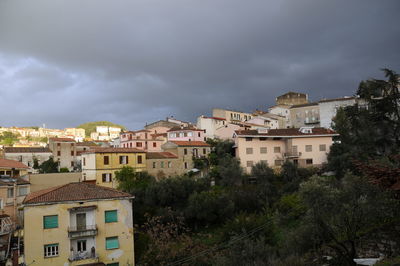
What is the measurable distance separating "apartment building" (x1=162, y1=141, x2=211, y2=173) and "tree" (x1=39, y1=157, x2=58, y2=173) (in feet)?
72.6

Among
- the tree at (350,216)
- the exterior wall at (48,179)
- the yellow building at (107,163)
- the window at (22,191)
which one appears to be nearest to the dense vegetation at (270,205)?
the tree at (350,216)

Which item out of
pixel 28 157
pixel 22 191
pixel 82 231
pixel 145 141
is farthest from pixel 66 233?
pixel 28 157

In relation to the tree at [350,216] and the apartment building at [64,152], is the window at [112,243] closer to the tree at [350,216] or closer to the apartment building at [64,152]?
the tree at [350,216]

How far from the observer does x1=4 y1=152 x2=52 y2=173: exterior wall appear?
5454cm

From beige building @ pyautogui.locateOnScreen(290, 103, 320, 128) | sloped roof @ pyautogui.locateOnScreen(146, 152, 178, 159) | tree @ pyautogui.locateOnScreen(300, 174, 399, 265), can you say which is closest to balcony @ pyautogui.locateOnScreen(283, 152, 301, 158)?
sloped roof @ pyautogui.locateOnScreen(146, 152, 178, 159)

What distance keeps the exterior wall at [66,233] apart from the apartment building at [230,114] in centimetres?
4809

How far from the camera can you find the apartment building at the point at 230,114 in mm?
73500

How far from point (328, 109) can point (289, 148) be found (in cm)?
2418

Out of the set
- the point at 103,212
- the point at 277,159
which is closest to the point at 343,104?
the point at 277,159

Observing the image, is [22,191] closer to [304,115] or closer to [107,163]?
[107,163]

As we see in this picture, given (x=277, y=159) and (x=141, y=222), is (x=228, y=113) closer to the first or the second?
(x=277, y=159)

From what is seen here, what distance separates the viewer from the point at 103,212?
24750 millimetres

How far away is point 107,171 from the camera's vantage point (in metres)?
38.7

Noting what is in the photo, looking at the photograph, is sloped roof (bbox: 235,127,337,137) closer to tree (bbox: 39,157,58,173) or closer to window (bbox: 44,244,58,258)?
window (bbox: 44,244,58,258)
